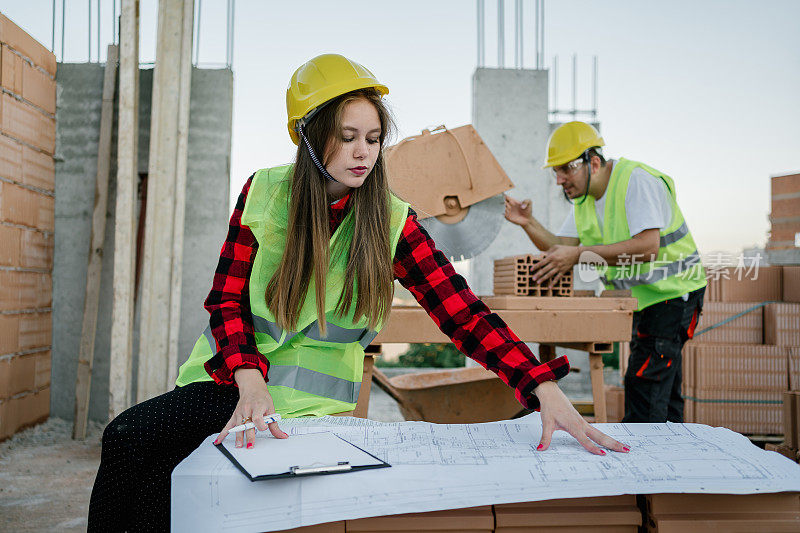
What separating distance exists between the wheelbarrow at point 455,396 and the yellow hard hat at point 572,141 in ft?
4.35

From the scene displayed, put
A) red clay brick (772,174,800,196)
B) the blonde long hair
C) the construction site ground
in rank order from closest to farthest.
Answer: the blonde long hair → the construction site ground → red clay brick (772,174,800,196)

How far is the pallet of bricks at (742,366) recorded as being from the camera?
4.48 meters

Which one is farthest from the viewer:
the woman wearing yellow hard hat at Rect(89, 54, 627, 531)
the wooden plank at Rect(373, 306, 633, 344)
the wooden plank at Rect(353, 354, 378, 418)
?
the wooden plank at Rect(373, 306, 633, 344)

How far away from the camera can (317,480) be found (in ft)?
3.16

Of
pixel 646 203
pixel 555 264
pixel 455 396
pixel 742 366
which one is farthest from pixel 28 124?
pixel 742 366

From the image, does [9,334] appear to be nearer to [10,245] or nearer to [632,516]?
[10,245]

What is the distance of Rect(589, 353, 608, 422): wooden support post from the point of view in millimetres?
2900

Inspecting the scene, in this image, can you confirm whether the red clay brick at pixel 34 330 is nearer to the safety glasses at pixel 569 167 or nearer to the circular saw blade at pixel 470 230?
the circular saw blade at pixel 470 230

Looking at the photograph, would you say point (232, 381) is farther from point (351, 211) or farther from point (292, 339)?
point (351, 211)

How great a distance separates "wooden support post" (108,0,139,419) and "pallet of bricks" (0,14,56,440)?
1.83 ft

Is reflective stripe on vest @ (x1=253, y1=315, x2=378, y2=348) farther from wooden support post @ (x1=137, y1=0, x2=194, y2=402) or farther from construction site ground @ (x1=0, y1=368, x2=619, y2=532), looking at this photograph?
wooden support post @ (x1=137, y1=0, x2=194, y2=402)

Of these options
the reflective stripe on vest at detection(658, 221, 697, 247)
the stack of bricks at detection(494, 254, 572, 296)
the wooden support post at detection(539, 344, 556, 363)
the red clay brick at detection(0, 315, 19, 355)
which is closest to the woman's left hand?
the stack of bricks at detection(494, 254, 572, 296)

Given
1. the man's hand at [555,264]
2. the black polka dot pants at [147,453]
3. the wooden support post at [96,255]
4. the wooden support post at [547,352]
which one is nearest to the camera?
the black polka dot pants at [147,453]

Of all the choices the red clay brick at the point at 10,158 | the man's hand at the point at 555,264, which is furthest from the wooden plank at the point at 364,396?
the red clay brick at the point at 10,158
